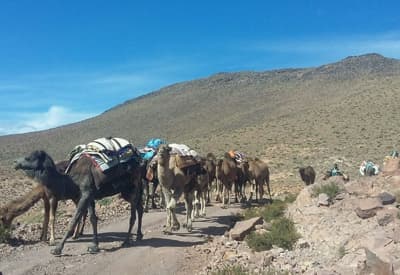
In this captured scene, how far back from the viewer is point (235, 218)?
16.6 metres

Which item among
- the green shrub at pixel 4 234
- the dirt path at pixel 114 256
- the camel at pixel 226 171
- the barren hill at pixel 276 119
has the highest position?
the barren hill at pixel 276 119

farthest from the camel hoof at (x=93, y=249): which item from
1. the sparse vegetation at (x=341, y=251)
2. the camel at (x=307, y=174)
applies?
the camel at (x=307, y=174)

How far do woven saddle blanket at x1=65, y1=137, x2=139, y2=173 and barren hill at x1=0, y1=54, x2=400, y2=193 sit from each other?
906 inches

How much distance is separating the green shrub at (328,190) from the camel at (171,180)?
3523 millimetres

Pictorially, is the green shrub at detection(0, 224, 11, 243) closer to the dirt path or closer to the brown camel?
the dirt path

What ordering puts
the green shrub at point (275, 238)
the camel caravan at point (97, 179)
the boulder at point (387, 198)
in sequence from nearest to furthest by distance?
the boulder at point (387, 198) < the green shrub at point (275, 238) < the camel caravan at point (97, 179)

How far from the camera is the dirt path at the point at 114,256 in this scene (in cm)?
1066

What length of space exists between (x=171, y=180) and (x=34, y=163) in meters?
3.88

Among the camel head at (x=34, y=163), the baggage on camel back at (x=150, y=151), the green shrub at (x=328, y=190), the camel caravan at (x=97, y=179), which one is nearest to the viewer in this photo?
the camel head at (x=34, y=163)

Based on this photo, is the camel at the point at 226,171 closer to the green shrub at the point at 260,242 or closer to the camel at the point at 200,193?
the camel at the point at 200,193

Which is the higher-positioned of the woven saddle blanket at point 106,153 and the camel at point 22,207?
the woven saddle blanket at point 106,153

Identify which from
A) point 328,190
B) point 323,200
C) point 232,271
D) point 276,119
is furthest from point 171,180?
point 276,119

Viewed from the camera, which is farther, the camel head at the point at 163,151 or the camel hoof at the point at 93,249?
the camel head at the point at 163,151

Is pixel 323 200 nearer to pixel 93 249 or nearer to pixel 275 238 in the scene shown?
pixel 275 238
